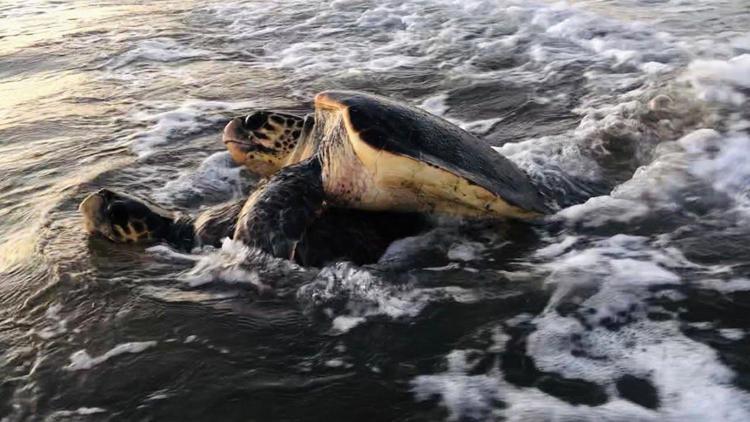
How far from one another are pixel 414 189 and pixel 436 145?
227 mm

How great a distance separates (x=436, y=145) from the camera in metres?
3.12

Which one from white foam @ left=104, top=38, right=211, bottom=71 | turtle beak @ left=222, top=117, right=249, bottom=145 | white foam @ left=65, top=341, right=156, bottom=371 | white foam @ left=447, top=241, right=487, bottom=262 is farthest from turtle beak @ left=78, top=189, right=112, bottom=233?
white foam @ left=104, top=38, right=211, bottom=71

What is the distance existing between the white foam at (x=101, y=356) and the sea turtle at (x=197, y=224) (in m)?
0.80

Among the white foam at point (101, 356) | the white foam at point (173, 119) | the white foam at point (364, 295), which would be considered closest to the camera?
the white foam at point (101, 356)

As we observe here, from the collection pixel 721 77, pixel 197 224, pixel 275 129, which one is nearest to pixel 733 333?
pixel 197 224

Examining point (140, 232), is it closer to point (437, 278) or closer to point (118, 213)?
point (118, 213)

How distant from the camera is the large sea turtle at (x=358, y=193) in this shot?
298 centimetres

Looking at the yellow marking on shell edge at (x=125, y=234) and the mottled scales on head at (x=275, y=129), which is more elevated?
the mottled scales on head at (x=275, y=129)

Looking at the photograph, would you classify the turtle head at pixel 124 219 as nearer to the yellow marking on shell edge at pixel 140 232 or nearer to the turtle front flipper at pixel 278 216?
the yellow marking on shell edge at pixel 140 232

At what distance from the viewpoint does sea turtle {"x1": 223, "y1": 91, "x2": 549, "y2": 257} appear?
2967mm

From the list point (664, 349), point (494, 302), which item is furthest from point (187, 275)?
point (664, 349)

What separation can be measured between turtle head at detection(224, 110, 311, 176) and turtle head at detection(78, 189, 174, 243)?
920mm

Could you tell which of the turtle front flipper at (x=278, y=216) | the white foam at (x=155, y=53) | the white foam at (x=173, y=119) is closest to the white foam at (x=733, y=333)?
the turtle front flipper at (x=278, y=216)

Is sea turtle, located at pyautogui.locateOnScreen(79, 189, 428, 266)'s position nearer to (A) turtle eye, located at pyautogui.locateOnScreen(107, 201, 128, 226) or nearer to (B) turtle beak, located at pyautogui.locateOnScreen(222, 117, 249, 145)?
(A) turtle eye, located at pyautogui.locateOnScreen(107, 201, 128, 226)
